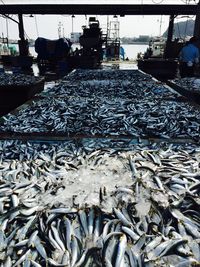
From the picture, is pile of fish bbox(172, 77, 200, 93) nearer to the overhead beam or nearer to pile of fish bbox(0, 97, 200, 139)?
pile of fish bbox(0, 97, 200, 139)

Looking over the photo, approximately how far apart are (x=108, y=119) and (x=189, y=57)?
9629mm

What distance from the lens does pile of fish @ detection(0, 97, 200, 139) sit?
5.93 meters

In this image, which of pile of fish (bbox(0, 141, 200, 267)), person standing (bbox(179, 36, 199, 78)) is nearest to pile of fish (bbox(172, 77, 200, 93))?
person standing (bbox(179, 36, 199, 78))

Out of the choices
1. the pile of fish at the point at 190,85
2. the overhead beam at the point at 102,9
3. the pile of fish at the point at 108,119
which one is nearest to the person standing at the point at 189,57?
the pile of fish at the point at 190,85

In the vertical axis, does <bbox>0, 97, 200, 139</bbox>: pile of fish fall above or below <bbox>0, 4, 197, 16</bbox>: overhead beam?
below

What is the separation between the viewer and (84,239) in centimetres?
278

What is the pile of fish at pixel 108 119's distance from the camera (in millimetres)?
5934

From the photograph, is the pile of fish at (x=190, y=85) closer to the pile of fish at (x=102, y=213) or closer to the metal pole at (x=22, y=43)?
the pile of fish at (x=102, y=213)

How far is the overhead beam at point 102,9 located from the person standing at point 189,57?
11.0m

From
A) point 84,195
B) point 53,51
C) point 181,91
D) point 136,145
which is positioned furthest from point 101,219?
point 53,51

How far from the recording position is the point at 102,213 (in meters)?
3.11

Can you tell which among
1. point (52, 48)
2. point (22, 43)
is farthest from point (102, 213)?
point (22, 43)

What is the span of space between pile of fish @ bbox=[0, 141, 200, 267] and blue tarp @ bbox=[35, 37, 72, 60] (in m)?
23.5

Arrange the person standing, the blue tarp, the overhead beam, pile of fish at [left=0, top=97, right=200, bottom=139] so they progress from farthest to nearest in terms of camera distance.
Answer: the blue tarp
the overhead beam
the person standing
pile of fish at [left=0, top=97, right=200, bottom=139]
